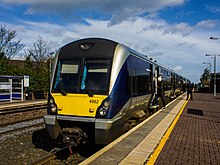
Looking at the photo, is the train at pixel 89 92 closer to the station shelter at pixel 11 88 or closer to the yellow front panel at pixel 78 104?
the yellow front panel at pixel 78 104

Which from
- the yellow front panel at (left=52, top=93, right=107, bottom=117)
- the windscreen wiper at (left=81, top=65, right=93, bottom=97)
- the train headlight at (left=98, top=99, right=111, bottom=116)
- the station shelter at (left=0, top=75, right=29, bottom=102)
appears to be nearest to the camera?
the train headlight at (left=98, top=99, right=111, bottom=116)

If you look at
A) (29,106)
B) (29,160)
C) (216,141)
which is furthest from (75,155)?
(29,106)

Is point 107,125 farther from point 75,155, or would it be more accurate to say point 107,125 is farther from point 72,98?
point 75,155

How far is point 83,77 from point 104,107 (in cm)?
110

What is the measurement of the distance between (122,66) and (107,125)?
1.78 meters

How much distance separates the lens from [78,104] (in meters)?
7.56

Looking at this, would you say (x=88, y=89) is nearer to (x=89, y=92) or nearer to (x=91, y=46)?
(x=89, y=92)

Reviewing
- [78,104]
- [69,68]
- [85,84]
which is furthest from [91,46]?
[78,104]

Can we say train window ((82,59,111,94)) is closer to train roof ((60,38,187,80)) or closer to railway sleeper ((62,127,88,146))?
train roof ((60,38,187,80))

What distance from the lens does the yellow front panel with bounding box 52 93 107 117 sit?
292 inches

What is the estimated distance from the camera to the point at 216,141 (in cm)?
838

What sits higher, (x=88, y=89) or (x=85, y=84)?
(x=85, y=84)

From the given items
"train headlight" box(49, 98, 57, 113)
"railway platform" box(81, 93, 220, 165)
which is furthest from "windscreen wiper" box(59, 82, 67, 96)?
"railway platform" box(81, 93, 220, 165)

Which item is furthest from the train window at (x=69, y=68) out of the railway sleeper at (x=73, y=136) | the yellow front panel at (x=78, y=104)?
the railway sleeper at (x=73, y=136)
